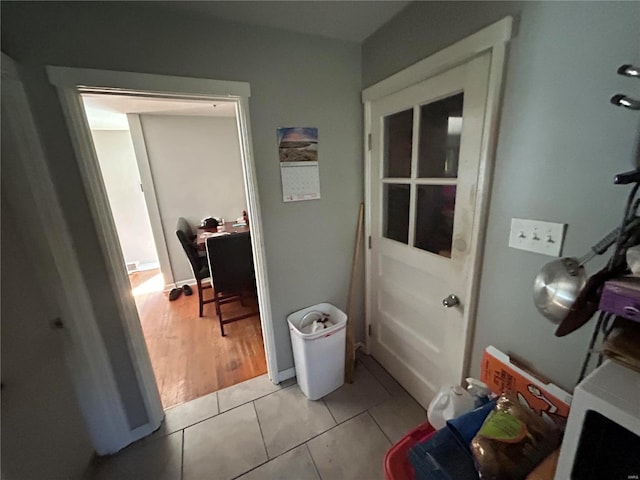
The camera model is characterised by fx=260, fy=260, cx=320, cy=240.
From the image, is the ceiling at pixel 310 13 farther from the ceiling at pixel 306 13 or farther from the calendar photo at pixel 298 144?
the calendar photo at pixel 298 144

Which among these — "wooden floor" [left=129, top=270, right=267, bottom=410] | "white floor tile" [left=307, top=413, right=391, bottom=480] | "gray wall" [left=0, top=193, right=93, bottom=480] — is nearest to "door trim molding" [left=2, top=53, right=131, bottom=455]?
"gray wall" [left=0, top=193, right=93, bottom=480]

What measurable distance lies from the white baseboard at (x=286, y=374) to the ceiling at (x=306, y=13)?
2.11 m

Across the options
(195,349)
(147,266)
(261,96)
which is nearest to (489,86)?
(261,96)

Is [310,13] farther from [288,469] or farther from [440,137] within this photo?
[288,469]

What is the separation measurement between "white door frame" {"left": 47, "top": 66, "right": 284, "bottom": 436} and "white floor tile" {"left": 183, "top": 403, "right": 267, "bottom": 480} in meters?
0.32

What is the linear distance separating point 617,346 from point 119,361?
1951mm

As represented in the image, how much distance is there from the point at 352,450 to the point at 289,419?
0.41 m

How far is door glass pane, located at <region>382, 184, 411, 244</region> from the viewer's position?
59.3 inches

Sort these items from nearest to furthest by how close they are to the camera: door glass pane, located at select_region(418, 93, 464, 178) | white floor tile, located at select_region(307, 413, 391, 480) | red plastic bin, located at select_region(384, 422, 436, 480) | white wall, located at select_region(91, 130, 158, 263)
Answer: red plastic bin, located at select_region(384, 422, 436, 480) → door glass pane, located at select_region(418, 93, 464, 178) → white floor tile, located at select_region(307, 413, 391, 480) → white wall, located at select_region(91, 130, 158, 263)

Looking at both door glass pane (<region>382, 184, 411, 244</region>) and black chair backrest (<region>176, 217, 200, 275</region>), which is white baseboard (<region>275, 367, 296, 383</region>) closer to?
door glass pane (<region>382, 184, 411, 244</region>)

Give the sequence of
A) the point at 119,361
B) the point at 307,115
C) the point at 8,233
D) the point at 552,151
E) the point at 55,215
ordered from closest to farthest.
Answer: the point at 552,151, the point at 8,233, the point at 55,215, the point at 119,361, the point at 307,115

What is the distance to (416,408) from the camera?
5.23 ft

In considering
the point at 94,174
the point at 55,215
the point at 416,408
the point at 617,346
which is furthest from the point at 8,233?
the point at 416,408

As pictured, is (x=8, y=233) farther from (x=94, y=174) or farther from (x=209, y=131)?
(x=209, y=131)
